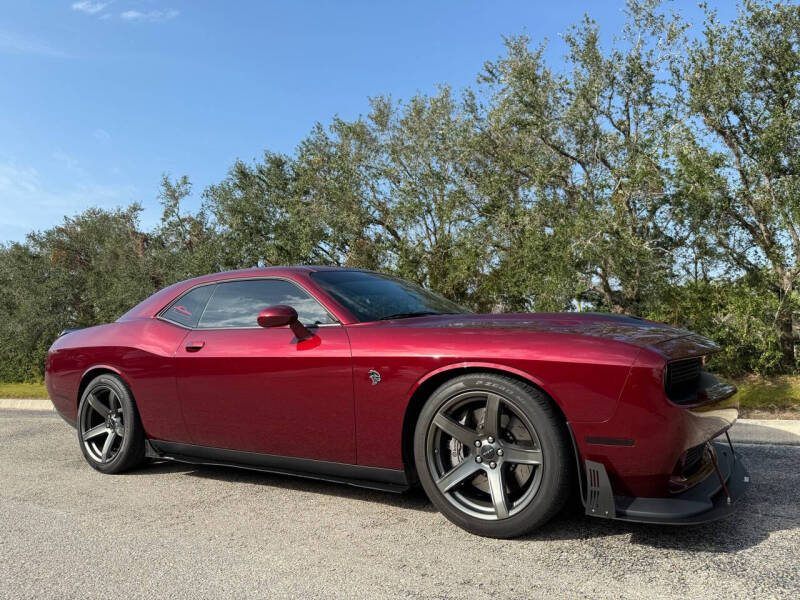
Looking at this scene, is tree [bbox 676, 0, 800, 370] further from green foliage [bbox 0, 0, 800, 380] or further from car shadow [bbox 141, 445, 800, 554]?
car shadow [bbox 141, 445, 800, 554]

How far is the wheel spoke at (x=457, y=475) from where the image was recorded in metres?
3.05

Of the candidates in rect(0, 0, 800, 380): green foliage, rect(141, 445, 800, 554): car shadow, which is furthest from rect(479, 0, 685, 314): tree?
rect(141, 445, 800, 554): car shadow

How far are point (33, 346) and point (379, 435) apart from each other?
2582cm

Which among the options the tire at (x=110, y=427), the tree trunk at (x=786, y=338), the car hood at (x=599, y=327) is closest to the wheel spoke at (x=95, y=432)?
the tire at (x=110, y=427)

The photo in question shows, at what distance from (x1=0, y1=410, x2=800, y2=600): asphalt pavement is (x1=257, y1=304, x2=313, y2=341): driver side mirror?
3.38ft

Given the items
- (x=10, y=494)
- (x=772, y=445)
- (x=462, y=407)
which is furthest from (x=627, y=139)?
(x=10, y=494)

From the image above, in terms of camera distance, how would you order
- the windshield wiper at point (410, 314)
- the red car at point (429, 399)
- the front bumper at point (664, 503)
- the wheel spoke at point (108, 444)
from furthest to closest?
the wheel spoke at point (108, 444) < the windshield wiper at point (410, 314) < the red car at point (429, 399) < the front bumper at point (664, 503)

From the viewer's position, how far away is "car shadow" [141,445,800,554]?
2.86 m

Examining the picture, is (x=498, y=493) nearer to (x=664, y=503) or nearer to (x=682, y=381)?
(x=664, y=503)

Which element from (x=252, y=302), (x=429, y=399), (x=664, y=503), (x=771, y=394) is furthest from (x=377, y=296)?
(x=771, y=394)

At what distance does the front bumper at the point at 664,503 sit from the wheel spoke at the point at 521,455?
23 cm

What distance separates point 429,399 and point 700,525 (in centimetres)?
147

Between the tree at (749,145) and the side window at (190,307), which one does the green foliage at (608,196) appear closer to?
the tree at (749,145)

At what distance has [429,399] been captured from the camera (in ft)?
10.4
